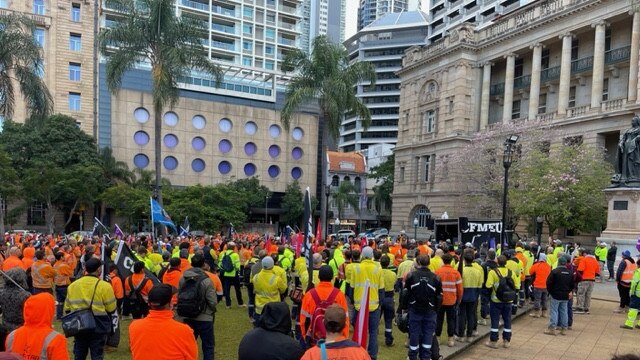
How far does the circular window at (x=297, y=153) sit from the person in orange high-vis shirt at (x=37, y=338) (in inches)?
2275

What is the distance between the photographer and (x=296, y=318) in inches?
436

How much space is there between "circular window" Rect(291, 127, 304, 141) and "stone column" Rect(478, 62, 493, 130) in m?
22.7

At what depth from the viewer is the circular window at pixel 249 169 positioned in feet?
196

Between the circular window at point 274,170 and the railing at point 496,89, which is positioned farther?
the circular window at point 274,170

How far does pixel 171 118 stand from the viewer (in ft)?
183

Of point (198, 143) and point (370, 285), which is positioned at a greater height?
point (198, 143)

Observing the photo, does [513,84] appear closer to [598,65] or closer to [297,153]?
[598,65]

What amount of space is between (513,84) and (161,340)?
47312 millimetres

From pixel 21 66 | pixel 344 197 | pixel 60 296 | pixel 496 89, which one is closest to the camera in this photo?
pixel 60 296

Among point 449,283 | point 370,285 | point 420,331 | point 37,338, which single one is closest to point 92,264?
point 37,338

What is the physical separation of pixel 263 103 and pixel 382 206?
79.5 feet

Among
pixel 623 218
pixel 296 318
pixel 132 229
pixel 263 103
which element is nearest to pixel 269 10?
pixel 263 103

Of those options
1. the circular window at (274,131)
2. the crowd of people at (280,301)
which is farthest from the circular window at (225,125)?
the crowd of people at (280,301)

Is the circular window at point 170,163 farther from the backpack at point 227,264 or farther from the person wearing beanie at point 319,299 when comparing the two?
the person wearing beanie at point 319,299
